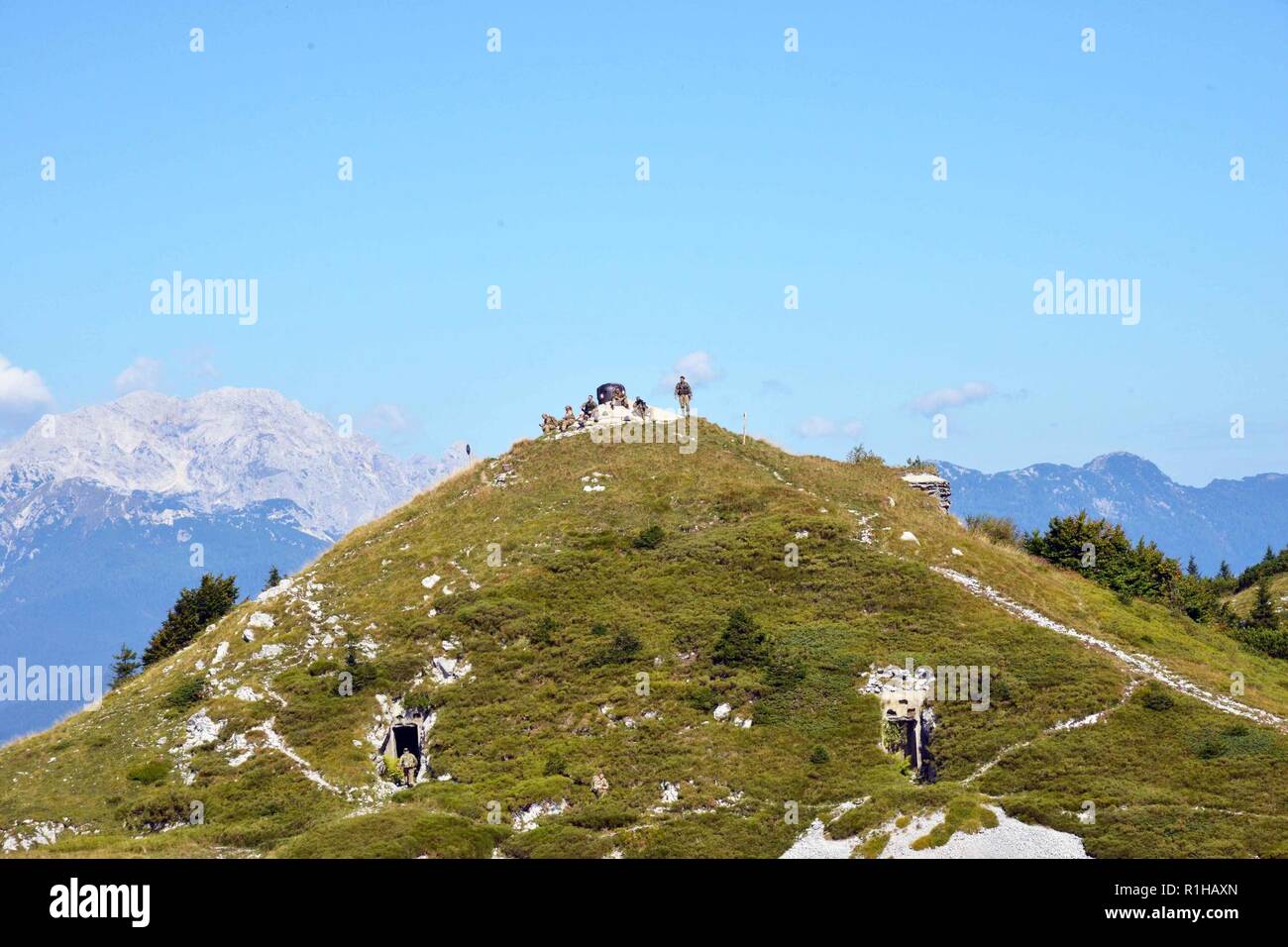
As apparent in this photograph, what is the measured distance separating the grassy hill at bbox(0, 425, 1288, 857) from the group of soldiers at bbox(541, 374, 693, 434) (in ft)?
36.1

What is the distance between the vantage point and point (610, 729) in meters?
67.0

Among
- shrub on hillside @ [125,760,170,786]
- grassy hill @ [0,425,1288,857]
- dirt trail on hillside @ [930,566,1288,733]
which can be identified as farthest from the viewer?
shrub on hillside @ [125,760,170,786]

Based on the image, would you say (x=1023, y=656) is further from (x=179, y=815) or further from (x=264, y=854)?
(x=179, y=815)

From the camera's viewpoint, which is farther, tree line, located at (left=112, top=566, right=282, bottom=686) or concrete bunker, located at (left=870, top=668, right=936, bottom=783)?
tree line, located at (left=112, top=566, right=282, bottom=686)

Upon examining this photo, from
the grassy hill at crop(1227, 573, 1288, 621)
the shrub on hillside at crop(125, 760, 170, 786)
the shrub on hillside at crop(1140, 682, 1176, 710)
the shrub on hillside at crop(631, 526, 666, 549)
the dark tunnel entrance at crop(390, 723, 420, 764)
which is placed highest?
the shrub on hillside at crop(631, 526, 666, 549)

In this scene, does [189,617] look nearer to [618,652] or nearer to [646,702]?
[618,652]

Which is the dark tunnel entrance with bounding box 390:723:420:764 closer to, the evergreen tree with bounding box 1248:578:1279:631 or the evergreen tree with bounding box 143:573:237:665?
the evergreen tree with bounding box 143:573:237:665

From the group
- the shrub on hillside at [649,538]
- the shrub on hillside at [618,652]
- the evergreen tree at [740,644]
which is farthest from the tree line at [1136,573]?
the shrub on hillside at [618,652]

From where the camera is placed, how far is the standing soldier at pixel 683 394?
10575 cm

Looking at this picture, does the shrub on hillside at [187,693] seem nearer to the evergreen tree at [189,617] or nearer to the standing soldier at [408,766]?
the standing soldier at [408,766]

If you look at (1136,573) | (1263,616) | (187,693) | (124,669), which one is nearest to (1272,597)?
(1263,616)

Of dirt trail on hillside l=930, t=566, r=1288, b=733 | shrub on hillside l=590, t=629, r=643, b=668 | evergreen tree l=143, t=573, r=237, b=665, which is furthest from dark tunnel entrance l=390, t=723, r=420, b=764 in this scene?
dirt trail on hillside l=930, t=566, r=1288, b=733

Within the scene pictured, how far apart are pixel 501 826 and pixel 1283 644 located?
6125 centimetres

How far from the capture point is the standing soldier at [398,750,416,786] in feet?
224
